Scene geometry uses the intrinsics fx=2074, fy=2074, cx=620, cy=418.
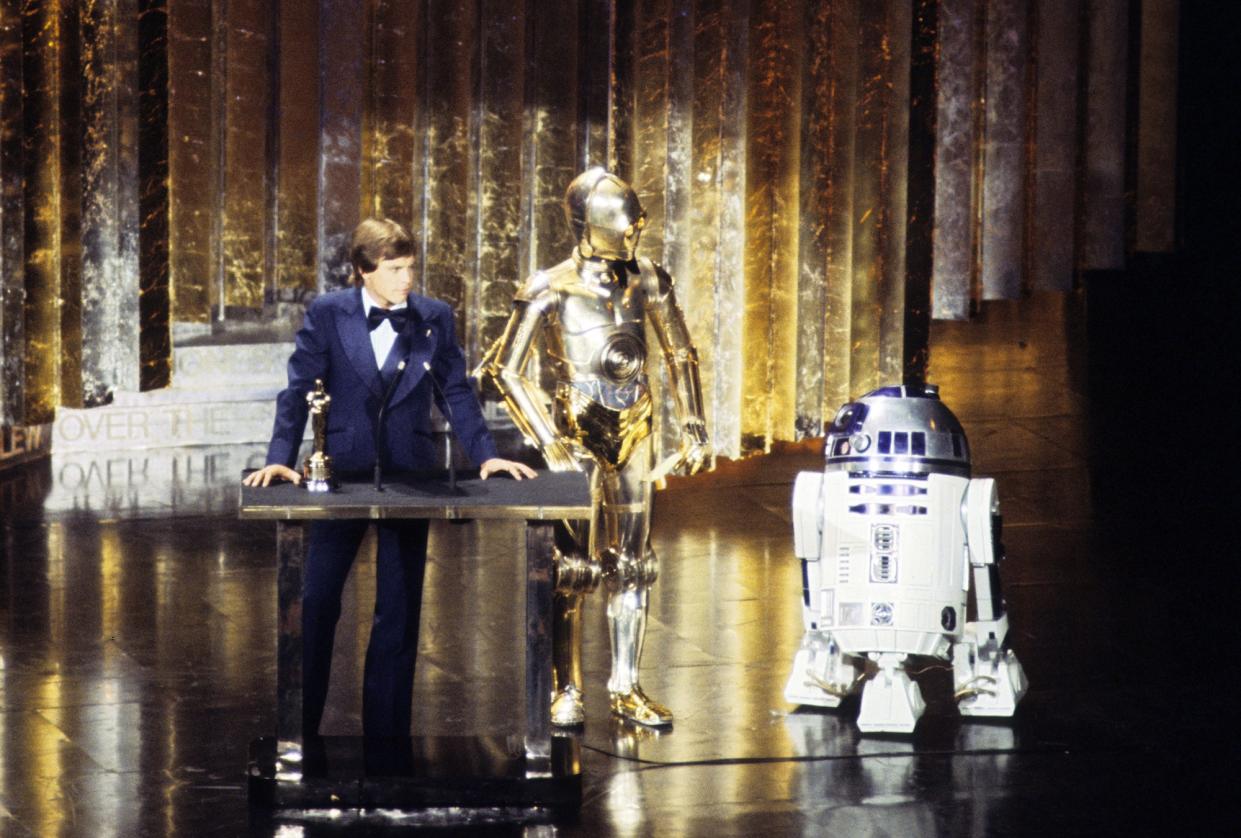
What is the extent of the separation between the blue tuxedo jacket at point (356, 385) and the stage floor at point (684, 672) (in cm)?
82

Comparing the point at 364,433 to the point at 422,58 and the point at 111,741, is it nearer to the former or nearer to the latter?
the point at 111,741

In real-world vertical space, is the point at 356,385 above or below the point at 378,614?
above

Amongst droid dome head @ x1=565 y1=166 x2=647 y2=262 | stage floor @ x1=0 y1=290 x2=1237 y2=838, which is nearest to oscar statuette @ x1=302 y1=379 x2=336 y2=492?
stage floor @ x1=0 y1=290 x2=1237 y2=838

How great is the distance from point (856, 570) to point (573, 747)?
3.25 ft

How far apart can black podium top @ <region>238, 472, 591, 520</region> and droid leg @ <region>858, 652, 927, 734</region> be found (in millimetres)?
1127

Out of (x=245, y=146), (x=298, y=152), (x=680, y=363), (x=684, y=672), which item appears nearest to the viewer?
(x=680, y=363)

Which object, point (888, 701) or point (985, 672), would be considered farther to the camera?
point (985, 672)

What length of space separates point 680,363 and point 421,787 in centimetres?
140

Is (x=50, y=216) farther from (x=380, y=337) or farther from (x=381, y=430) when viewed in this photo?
(x=381, y=430)

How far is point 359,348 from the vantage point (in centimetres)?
462

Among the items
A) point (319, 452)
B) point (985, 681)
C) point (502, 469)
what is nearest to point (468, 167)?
point (985, 681)

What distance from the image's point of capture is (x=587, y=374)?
5.16 meters

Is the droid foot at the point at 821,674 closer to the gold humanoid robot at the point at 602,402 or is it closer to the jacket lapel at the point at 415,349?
the gold humanoid robot at the point at 602,402

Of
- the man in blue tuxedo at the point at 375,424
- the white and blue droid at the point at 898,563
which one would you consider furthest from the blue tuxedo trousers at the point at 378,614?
the white and blue droid at the point at 898,563
